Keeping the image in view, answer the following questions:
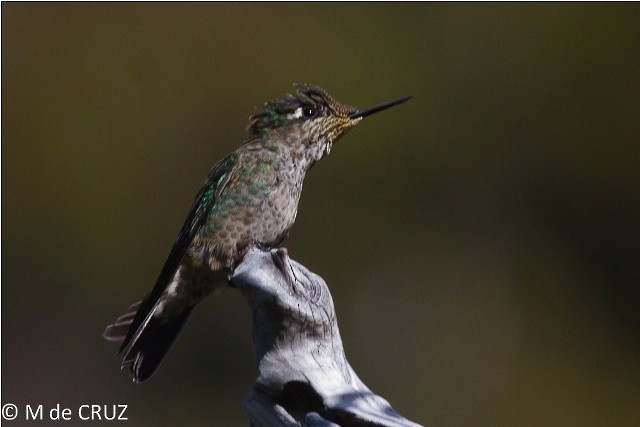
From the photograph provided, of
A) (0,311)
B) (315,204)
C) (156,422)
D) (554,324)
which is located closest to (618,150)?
(554,324)

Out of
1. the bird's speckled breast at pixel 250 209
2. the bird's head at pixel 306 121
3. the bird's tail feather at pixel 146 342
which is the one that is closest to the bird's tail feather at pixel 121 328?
the bird's tail feather at pixel 146 342

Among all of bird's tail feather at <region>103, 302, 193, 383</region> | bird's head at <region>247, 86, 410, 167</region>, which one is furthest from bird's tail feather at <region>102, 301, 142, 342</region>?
bird's head at <region>247, 86, 410, 167</region>

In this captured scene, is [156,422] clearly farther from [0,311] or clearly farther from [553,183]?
[553,183]

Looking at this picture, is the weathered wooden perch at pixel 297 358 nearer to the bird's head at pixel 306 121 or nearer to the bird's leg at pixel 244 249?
the bird's leg at pixel 244 249

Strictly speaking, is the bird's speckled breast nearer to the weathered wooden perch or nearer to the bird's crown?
the bird's crown

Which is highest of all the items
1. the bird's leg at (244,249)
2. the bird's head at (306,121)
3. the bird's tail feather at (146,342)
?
the bird's head at (306,121)

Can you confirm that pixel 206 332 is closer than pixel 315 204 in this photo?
Yes

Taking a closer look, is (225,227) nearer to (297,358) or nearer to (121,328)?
(121,328)

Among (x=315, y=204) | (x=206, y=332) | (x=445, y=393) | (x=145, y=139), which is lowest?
(x=445, y=393)
